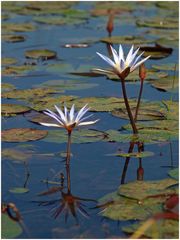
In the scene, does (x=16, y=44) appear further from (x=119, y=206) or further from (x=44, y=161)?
(x=119, y=206)

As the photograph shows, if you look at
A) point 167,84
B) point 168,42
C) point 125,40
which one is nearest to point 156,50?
point 168,42

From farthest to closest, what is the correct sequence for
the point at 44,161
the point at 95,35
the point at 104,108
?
the point at 95,35
the point at 104,108
the point at 44,161

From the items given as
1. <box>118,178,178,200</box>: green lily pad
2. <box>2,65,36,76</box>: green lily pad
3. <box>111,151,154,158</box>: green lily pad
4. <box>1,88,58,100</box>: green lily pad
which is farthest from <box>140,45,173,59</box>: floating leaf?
<box>118,178,178,200</box>: green lily pad

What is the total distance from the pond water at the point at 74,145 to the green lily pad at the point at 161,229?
59 millimetres

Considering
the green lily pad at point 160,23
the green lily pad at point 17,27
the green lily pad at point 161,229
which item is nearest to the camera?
the green lily pad at point 161,229

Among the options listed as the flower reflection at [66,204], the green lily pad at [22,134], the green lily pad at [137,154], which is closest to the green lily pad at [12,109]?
the green lily pad at [22,134]

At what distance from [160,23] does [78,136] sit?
13.3 feet

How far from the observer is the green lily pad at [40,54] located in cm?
593

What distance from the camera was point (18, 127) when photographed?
3.90 meters

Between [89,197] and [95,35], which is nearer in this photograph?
[89,197]

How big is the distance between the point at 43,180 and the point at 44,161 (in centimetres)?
26

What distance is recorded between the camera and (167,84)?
480 centimetres

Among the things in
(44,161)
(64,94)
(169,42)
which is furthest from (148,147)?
(169,42)

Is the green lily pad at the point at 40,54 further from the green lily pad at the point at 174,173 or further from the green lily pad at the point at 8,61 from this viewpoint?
the green lily pad at the point at 174,173
